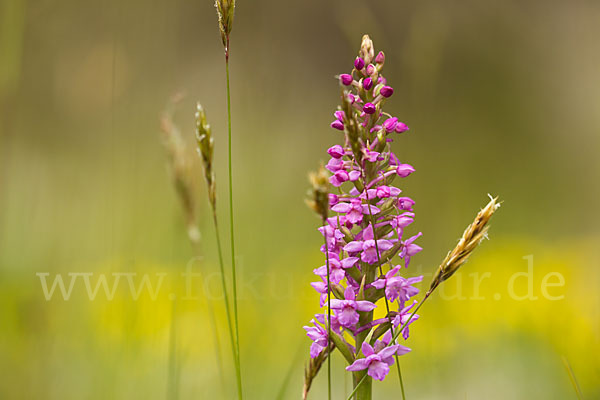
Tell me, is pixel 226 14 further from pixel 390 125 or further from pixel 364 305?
pixel 364 305

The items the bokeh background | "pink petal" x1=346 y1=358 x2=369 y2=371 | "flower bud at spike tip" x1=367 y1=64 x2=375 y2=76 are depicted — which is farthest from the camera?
the bokeh background

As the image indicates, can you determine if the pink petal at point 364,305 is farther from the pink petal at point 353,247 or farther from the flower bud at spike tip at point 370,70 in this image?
the flower bud at spike tip at point 370,70

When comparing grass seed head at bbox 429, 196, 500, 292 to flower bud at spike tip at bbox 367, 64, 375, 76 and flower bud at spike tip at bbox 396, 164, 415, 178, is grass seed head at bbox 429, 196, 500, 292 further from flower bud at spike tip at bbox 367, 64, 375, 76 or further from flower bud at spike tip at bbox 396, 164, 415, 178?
flower bud at spike tip at bbox 367, 64, 375, 76

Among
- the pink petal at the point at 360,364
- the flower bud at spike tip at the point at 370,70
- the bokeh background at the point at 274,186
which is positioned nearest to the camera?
the pink petal at the point at 360,364

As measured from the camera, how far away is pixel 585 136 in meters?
3.95

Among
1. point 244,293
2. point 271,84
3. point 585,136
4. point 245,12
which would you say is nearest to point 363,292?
point 271,84

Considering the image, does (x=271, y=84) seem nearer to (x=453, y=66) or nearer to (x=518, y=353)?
(x=518, y=353)

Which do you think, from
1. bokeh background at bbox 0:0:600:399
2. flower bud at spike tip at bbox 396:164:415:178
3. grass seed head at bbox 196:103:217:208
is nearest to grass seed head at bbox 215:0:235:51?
grass seed head at bbox 196:103:217:208

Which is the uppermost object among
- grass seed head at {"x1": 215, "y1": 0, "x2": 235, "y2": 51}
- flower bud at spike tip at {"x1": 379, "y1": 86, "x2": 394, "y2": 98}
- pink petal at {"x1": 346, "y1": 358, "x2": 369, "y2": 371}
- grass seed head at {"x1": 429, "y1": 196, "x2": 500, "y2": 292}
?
grass seed head at {"x1": 215, "y1": 0, "x2": 235, "y2": 51}

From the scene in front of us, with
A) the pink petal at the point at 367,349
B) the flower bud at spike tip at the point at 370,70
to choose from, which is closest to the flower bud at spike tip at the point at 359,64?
the flower bud at spike tip at the point at 370,70

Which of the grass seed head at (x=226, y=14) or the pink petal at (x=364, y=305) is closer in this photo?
the pink petal at (x=364, y=305)

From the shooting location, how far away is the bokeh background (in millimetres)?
2000

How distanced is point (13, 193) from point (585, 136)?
3.42 meters

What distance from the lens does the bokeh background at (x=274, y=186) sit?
2000 mm
